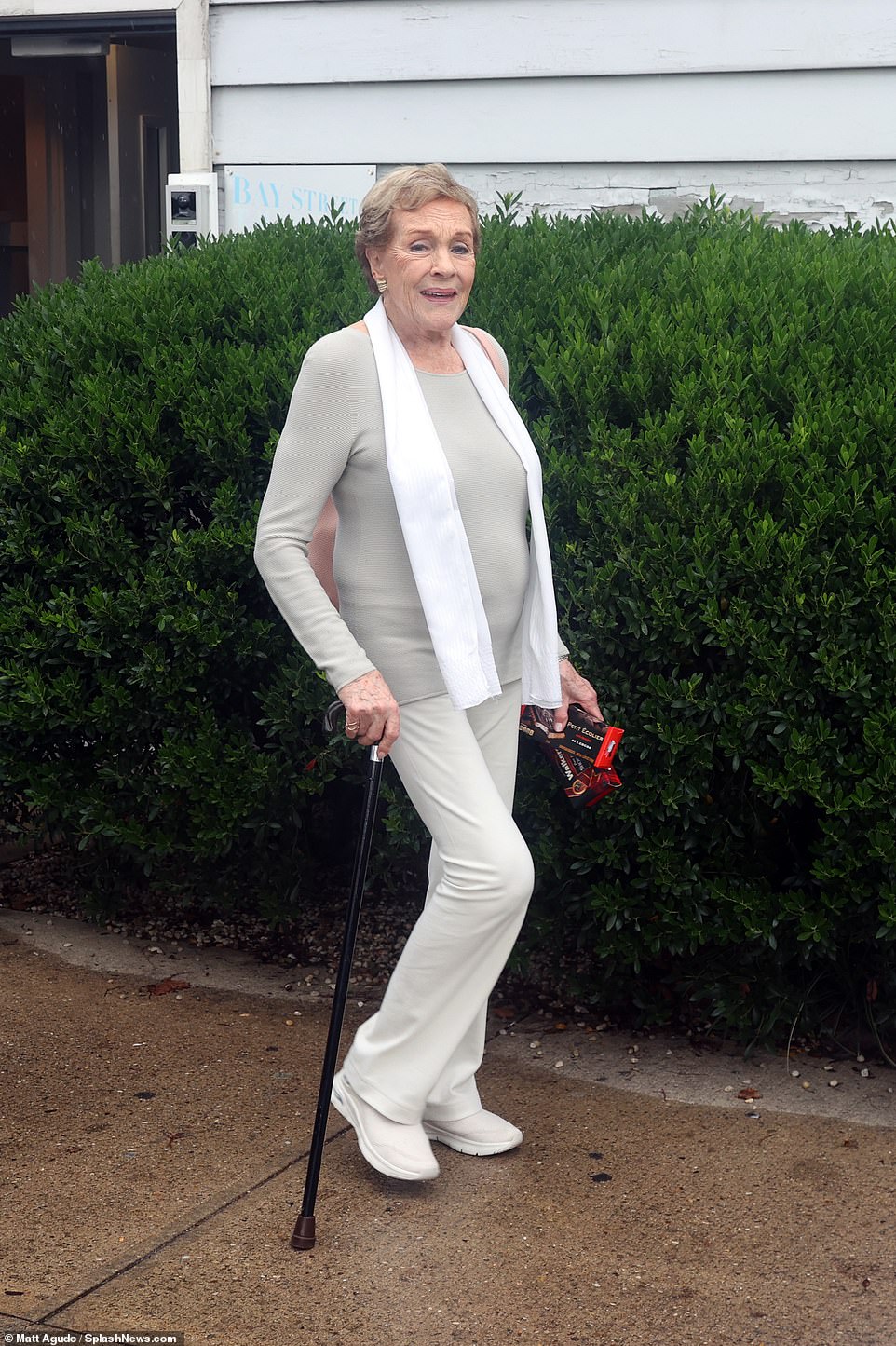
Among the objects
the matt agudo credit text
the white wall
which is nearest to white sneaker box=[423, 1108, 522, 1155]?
the matt agudo credit text

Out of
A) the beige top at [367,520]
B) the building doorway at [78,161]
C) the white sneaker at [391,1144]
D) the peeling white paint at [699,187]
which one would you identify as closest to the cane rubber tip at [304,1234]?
the white sneaker at [391,1144]

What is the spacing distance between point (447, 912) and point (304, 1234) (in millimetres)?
722

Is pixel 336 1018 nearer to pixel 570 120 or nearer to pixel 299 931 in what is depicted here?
pixel 299 931

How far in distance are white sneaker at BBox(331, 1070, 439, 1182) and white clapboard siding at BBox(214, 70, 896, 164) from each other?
4626 millimetres

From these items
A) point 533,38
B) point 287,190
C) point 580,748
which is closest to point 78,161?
point 287,190

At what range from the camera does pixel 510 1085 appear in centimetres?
422

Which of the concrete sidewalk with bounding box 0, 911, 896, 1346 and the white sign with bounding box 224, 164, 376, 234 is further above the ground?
the white sign with bounding box 224, 164, 376, 234

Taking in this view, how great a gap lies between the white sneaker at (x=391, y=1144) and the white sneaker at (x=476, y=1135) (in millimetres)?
160

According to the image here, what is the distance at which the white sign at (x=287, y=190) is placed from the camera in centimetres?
733

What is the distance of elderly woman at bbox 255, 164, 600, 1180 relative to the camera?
3.36 m

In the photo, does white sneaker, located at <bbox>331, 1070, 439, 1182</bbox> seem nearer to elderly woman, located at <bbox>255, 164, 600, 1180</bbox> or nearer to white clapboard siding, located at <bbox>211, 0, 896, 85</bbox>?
elderly woman, located at <bbox>255, 164, 600, 1180</bbox>

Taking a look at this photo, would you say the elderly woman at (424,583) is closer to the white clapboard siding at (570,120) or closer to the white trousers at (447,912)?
the white trousers at (447,912)

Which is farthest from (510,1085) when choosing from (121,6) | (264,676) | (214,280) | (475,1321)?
(121,6)

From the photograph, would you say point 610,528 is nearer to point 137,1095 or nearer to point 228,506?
point 228,506
